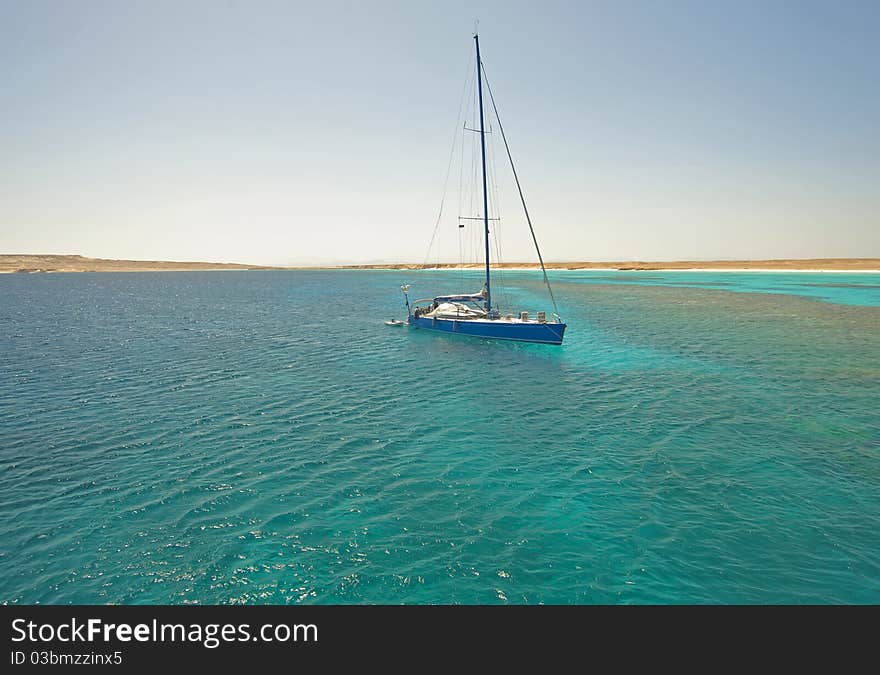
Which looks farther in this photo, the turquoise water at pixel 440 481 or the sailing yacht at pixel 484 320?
the sailing yacht at pixel 484 320

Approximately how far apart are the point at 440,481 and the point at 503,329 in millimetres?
28236

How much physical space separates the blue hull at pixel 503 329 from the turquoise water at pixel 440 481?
6.16 m

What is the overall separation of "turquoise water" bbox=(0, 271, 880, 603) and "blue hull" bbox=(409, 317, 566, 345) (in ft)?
20.2

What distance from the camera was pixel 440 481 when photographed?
14797 millimetres

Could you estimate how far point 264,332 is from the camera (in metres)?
48.5

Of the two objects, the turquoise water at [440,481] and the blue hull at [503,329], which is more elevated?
the blue hull at [503,329]

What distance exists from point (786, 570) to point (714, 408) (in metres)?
13.7

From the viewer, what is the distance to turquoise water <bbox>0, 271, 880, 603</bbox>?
998cm

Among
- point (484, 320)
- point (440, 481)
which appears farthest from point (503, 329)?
point (440, 481)

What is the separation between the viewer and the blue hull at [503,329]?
128 feet

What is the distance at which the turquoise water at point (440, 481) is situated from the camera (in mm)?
9984

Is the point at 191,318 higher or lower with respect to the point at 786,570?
higher
